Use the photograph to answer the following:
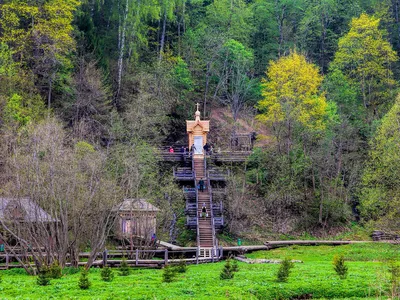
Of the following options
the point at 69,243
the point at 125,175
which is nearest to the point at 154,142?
the point at 125,175

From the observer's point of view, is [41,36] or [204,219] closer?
[204,219]

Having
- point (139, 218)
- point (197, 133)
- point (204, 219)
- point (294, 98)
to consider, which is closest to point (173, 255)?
point (139, 218)

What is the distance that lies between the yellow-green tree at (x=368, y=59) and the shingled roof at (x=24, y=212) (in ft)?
115

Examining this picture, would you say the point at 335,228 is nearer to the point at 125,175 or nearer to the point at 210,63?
the point at 125,175

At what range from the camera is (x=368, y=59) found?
180 feet

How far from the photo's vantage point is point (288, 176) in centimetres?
4400

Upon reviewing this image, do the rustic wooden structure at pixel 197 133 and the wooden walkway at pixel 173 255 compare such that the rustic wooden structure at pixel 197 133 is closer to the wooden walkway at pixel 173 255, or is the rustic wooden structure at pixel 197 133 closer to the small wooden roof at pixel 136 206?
the wooden walkway at pixel 173 255

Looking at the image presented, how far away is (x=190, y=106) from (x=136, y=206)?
22.3 m

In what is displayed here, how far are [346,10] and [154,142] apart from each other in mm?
31207

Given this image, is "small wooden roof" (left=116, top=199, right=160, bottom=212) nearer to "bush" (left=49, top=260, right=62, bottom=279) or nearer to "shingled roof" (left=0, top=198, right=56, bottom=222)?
"shingled roof" (left=0, top=198, right=56, bottom=222)

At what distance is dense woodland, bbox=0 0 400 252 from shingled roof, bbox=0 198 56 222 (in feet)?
1.81

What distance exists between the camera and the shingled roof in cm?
2642

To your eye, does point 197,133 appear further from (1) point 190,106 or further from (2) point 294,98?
(2) point 294,98

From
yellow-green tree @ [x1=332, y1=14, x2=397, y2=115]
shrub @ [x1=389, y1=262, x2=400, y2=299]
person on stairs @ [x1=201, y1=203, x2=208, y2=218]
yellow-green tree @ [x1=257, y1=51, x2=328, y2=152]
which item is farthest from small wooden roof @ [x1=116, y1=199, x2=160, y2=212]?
yellow-green tree @ [x1=332, y1=14, x2=397, y2=115]
